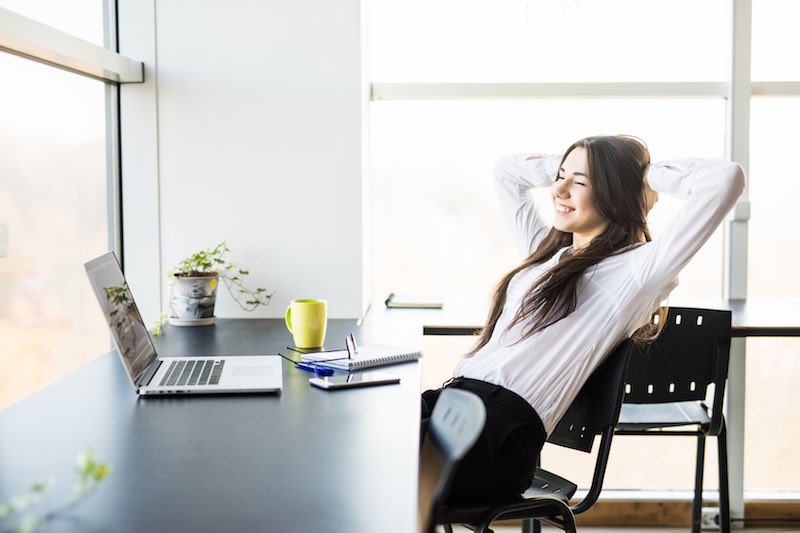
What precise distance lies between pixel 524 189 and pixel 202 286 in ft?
3.35

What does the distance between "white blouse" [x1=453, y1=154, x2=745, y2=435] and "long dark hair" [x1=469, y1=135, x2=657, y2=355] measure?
0.03 m

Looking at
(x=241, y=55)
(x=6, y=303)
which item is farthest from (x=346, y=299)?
(x=6, y=303)

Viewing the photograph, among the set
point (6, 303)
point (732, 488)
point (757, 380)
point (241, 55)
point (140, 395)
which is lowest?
point (732, 488)

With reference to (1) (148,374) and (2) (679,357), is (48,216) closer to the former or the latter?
(1) (148,374)

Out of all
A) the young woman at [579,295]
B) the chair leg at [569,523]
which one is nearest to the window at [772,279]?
the young woman at [579,295]

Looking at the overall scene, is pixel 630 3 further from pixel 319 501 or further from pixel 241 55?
pixel 319 501

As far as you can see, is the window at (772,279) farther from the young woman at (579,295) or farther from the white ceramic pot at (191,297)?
the white ceramic pot at (191,297)

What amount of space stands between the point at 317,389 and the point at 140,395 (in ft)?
1.11

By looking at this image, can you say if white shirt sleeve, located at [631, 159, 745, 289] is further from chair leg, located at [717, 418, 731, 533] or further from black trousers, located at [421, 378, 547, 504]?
chair leg, located at [717, 418, 731, 533]

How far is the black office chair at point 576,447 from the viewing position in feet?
5.57

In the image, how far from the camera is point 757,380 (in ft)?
9.96

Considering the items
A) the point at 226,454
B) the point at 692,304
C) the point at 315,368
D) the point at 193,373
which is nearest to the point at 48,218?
the point at 193,373

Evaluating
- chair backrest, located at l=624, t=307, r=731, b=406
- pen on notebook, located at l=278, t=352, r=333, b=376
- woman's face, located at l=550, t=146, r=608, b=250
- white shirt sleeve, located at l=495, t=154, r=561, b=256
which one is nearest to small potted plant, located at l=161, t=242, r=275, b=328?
pen on notebook, located at l=278, t=352, r=333, b=376

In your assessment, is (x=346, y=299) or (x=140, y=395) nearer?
(x=140, y=395)
